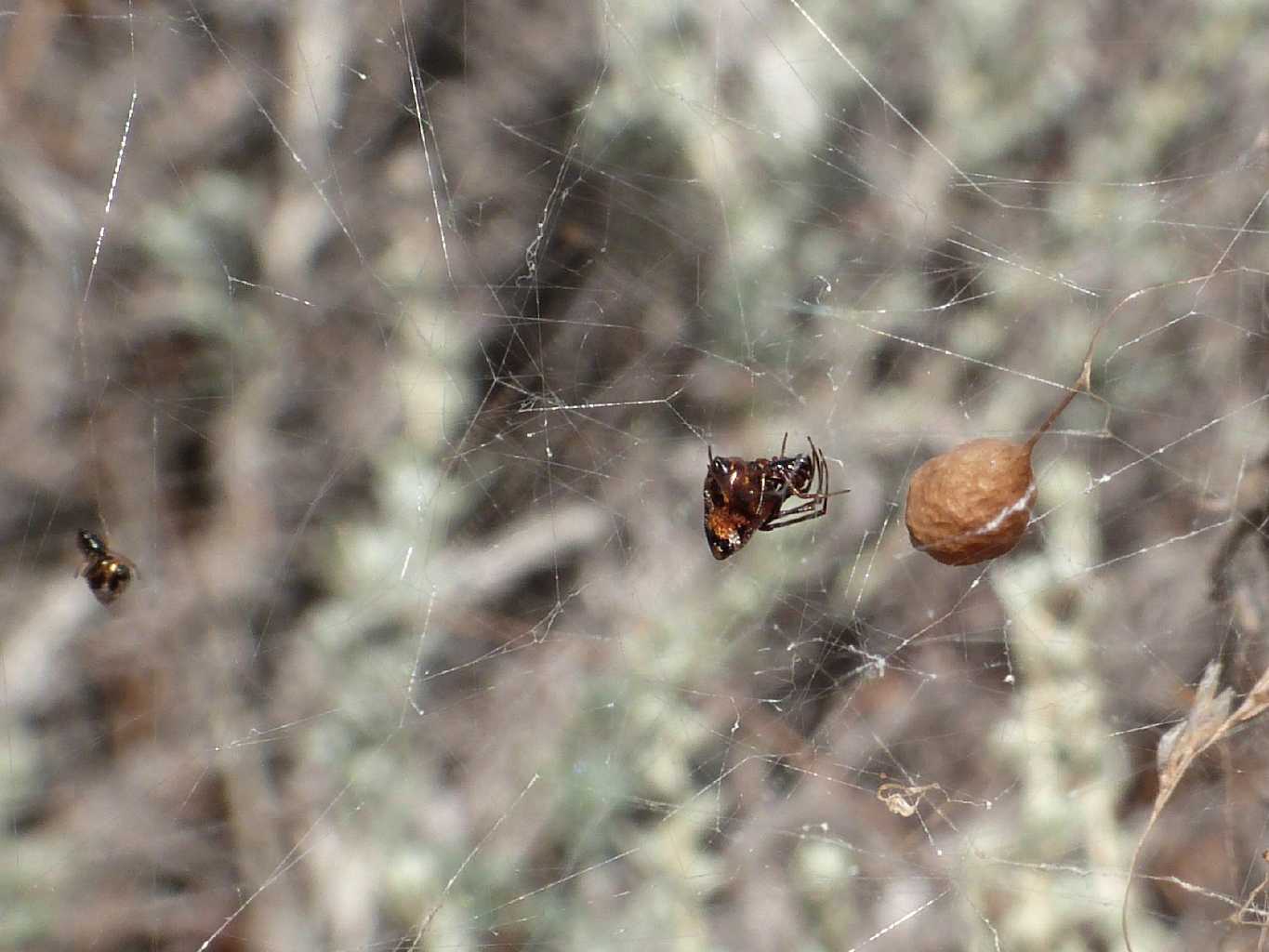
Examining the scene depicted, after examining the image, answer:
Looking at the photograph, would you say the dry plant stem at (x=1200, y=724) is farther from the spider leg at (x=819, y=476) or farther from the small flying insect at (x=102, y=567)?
the small flying insect at (x=102, y=567)

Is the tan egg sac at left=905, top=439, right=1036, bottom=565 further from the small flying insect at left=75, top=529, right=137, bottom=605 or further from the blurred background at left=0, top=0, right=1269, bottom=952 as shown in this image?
the small flying insect at left=75, top=529, right=137, bottom=605

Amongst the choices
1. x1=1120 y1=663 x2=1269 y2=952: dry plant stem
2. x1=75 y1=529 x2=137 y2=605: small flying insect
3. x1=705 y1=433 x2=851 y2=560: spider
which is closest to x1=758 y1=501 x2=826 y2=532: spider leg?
x1=705 y1=433 x2=851 y2=560: spider

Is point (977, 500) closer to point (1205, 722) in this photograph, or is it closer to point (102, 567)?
point (1205, 722)

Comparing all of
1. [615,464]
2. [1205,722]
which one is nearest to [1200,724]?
[1205,722]

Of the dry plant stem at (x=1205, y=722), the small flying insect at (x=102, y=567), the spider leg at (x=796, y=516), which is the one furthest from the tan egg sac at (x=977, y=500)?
the small flying insect at (x=102, y=567)

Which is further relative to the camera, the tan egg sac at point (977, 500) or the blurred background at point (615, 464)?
the blurred background at point (615, 464)
